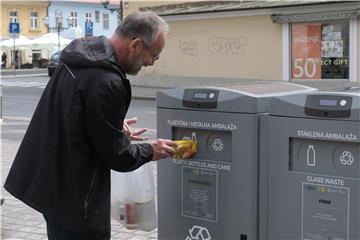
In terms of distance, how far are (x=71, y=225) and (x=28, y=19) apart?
51.4 metres

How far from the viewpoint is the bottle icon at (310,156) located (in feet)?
8.45

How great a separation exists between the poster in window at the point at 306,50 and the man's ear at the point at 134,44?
53.7ft

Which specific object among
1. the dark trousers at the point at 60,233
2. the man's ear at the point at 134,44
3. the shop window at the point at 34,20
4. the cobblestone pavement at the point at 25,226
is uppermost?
the shop window at the point at 34,20

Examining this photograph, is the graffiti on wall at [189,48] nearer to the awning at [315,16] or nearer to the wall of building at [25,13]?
the awning at [315,16]

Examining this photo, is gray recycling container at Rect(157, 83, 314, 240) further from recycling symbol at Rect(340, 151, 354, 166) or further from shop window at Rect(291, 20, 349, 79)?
shop window at Rect(291, 20, 349, 79)

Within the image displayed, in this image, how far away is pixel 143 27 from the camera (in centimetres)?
263

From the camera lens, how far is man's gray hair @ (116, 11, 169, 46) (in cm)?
262

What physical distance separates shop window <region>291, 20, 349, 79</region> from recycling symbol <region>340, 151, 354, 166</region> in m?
15.9

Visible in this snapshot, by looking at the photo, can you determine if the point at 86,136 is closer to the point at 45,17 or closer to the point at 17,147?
the point at 17,147

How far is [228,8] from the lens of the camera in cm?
1977

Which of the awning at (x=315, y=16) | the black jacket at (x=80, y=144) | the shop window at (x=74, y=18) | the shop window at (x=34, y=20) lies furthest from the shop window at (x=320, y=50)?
the shop window at (x=34, y=20)

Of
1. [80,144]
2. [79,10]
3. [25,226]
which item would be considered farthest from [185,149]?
[79,10]

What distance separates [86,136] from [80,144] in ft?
0.14

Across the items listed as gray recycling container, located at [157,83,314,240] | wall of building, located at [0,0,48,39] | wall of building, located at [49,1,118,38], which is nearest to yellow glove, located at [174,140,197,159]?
gray recycling container, located at [157,83,314,240]
